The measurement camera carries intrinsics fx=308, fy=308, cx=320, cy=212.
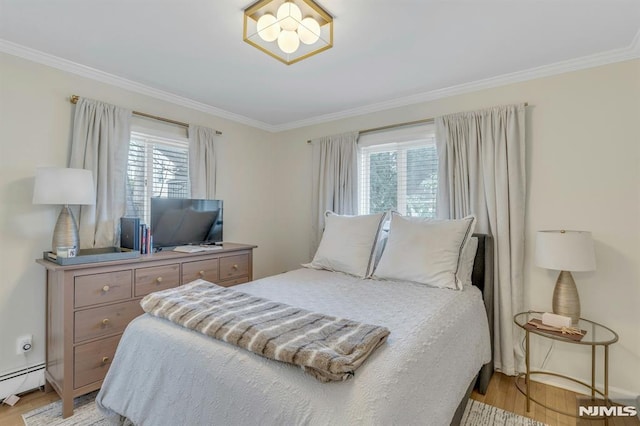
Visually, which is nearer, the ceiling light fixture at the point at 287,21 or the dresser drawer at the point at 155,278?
the ceiling light fixture at the point at 287,21

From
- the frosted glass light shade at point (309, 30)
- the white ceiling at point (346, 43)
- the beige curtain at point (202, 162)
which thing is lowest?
the beige curtain at point (202, 162)

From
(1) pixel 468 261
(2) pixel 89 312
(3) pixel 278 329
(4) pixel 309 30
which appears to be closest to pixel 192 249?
(2) pixel 89 312

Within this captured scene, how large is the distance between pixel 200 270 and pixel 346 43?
211cm

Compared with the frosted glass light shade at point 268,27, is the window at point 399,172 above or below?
below

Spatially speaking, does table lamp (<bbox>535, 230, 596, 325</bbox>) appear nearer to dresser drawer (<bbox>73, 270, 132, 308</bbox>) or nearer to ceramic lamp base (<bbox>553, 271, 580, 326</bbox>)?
ceramic lamp base (<bbox>553, 271, 580, 326</bbox>)

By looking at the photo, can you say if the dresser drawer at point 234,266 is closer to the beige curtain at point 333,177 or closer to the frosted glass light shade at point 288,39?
the beige curtain at point 333,177

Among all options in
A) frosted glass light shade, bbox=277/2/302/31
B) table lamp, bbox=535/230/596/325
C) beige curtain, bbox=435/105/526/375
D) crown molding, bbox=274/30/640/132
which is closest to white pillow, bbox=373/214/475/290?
beige curtain, bbox=435/105/526/375

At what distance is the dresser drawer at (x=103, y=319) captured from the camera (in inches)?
79.0

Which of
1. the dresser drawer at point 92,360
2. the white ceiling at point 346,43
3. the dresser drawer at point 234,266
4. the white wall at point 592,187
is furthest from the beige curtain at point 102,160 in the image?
the white wall at point 592,187

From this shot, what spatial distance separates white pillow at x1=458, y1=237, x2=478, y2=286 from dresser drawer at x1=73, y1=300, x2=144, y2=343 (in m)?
2.43

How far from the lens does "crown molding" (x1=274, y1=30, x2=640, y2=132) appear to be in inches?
84.1

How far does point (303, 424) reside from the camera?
968mm

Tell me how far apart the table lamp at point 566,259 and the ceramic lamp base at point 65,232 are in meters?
3.21

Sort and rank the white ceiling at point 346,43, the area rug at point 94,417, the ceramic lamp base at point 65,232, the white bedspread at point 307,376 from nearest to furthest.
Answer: the white bedspread at point 307,376
the white ceiling at point 346,43
the area rug at point 94,417
the ceramic lamp base at point 65,232
